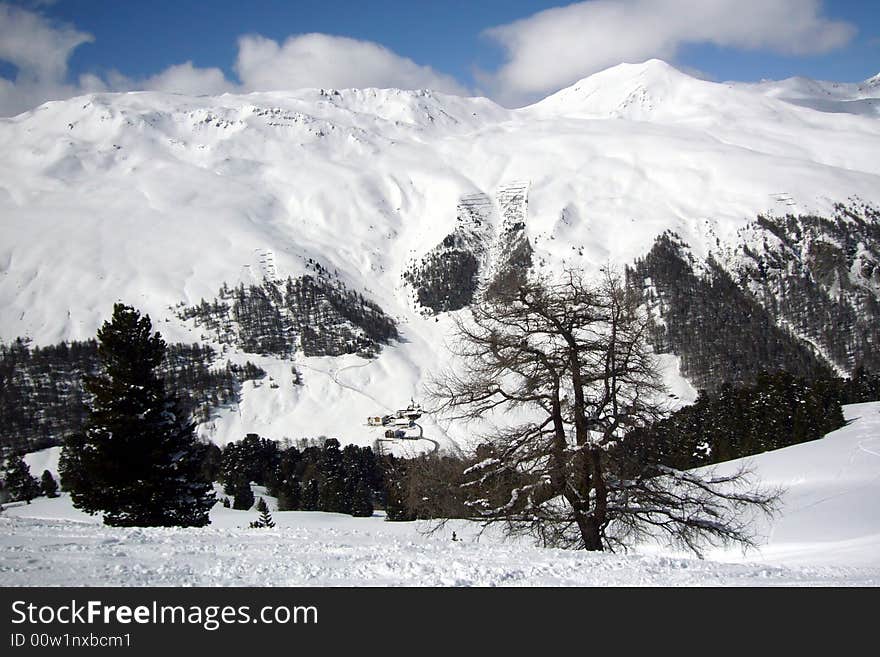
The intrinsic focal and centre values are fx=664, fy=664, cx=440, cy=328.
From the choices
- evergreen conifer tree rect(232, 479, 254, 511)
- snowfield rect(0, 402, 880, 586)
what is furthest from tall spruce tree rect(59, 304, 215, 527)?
evergreen conifer tree rect(232, 479, 254, 511)

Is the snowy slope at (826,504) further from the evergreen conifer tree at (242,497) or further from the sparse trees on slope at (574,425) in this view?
the evergreen conifer tree at (242,497)

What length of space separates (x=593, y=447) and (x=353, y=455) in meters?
100

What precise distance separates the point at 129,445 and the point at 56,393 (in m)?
190

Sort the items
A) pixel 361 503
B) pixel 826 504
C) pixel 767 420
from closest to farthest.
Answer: pixel 826 504 → pixel 767 420 → pixel 361 503

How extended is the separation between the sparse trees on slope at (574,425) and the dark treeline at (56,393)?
162782 mm

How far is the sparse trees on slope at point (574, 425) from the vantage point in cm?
1088

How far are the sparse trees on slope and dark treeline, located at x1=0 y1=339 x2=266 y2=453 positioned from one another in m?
163

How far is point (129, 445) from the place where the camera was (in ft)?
72.8

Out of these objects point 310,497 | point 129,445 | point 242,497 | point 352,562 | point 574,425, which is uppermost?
point 129,445

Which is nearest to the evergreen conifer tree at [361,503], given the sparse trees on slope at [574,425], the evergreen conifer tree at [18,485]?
the evergreen conifer tree at [18,485]

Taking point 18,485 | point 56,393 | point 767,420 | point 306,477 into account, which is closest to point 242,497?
point 306,477

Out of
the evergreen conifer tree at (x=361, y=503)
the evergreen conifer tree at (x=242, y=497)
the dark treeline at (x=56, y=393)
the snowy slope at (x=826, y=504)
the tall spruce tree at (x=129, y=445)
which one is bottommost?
the evergreen conifer tree at (x=361, y=503)

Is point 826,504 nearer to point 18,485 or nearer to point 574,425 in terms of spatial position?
point 574,425
